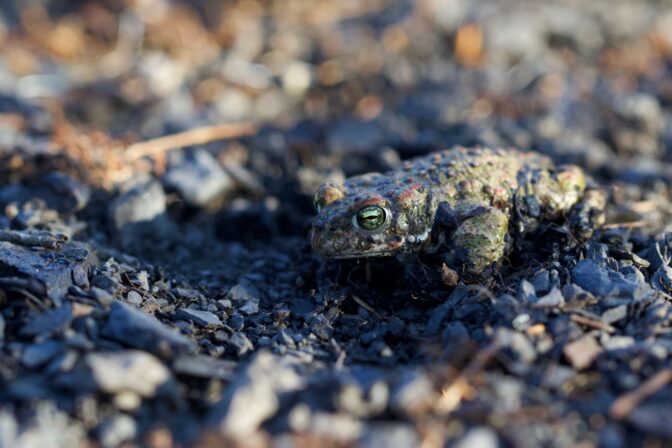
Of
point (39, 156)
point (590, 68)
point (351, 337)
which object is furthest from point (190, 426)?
point (590, 68)


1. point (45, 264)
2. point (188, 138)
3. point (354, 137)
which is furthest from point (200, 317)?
point (354, 137)

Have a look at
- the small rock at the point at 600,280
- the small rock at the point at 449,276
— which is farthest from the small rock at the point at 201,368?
the small rock at the point at 600,280

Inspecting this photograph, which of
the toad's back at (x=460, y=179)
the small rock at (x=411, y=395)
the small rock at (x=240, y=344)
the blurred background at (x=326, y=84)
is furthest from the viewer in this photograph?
the blurred background at (x=326, y=84)

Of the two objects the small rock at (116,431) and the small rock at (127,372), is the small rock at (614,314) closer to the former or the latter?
the small rock at (127,372)

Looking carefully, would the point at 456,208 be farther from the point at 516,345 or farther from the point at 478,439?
the point at 478,439

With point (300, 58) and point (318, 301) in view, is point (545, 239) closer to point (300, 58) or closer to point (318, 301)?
point (318, 301)
